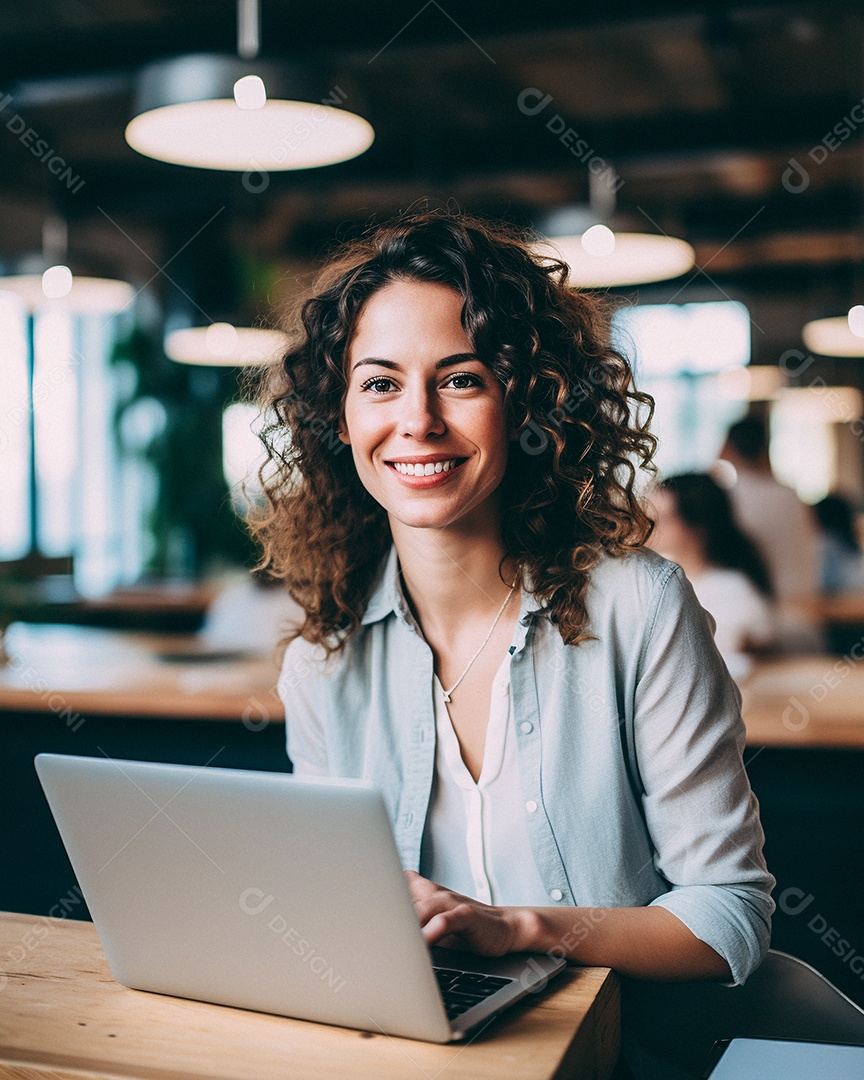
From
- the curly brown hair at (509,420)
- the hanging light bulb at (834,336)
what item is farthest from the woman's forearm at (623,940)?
the hanging light bulb at (834,336)

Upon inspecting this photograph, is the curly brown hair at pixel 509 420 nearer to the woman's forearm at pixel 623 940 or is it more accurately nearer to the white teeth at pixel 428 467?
the white teeth at pixel 428 467

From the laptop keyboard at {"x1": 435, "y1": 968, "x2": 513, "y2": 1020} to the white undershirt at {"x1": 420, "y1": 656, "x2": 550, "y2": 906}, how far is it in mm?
339

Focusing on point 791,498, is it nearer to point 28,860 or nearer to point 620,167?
point 620,167

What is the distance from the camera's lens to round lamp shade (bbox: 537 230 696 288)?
406cm

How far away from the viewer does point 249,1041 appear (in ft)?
3.37

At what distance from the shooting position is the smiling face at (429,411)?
1476mm

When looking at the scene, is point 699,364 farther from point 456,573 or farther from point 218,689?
point 456,573

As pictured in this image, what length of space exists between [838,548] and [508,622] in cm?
598

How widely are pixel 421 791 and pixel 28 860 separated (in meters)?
2.15

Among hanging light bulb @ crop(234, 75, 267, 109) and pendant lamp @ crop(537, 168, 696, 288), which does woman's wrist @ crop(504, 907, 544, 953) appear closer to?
hanging light bulb @ crop(234, 75, 267, 109)

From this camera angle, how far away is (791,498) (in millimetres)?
4980

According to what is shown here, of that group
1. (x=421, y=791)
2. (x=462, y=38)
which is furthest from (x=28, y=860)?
(x=462, y=38)

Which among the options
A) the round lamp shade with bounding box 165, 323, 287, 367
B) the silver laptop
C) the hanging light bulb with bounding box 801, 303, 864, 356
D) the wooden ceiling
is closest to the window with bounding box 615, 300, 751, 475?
the wooden ceiling

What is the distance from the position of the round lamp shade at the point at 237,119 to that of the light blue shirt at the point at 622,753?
1.24 m
